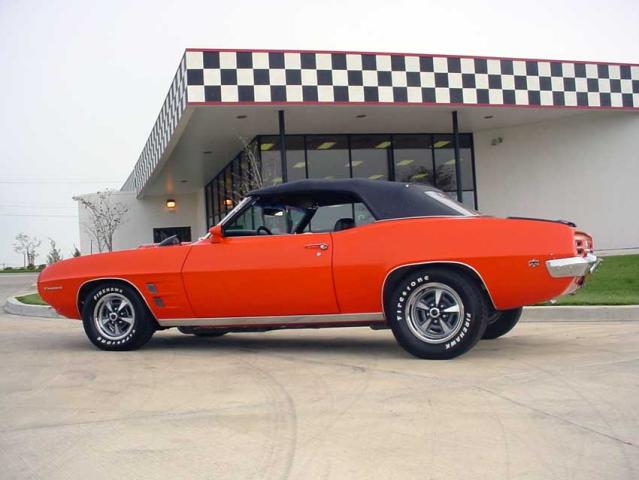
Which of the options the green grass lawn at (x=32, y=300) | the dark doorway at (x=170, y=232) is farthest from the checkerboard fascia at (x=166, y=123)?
the dark doorway at (x=170, y=232)

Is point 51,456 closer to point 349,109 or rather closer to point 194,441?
point 194,441

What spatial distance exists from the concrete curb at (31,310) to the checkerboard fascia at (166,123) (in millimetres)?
4302

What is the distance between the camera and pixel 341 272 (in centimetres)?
518

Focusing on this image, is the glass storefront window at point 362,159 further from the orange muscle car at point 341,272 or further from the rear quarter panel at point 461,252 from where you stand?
the rear quarter panel at point 461,252

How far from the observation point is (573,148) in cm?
1772

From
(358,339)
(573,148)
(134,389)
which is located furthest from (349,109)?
(134,389)

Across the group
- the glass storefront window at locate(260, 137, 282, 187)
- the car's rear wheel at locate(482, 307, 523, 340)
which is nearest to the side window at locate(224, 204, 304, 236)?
the car's rear wheel at locate(482, 307, 523, 340)

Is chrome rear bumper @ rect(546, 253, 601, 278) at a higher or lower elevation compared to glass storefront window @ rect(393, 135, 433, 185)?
lower

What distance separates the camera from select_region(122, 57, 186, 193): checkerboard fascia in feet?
42.7

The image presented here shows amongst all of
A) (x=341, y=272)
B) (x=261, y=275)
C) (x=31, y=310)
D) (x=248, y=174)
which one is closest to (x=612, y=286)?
(x=341, y=272)

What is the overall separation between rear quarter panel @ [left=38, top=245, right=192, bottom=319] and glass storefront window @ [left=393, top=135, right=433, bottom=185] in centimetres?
1287

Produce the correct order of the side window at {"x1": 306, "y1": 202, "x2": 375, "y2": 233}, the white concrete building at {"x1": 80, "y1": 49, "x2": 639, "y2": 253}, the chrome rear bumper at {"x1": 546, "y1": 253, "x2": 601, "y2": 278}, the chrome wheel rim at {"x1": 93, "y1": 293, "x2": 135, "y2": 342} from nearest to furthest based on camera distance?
the chrome rear bumper at {"x1": 546, "y1": 253, "x2": 601, "y2": 278} → the side window at {"x1": 306, "y1": 202, "x2": 375, "y2": 233} → the chrome wheel rim at {"x1": 93, "y1": 293, "x2": 135, "y2": 342} → the white concrete building at {"x1": 80, "y1": 49, "x2": 639, "y2": 253}

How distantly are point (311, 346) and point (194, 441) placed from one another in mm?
2934

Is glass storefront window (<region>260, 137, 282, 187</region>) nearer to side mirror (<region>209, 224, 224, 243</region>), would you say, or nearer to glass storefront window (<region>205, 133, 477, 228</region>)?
glass storefront window (<region>205, 133, 477, 228</region>)
